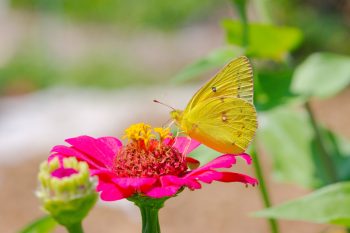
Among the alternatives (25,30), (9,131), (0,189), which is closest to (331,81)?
(0,189)

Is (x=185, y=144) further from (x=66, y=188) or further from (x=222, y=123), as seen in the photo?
(x=66, y=188)

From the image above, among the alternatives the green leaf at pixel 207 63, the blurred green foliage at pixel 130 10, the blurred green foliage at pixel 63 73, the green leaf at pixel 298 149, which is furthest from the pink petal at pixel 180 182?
the blurred green foliage at pixel 130 10

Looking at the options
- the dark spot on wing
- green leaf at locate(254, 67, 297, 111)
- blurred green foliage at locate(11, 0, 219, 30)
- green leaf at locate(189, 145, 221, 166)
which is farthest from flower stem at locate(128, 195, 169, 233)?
blurred green foliage at locate(11, 0, 219, 30)

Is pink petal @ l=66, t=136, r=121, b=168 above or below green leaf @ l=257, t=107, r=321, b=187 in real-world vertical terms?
below

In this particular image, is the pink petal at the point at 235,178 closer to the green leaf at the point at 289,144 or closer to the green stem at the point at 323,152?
the green stem at the point at 323,152

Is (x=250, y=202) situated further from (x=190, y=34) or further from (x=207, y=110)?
(x=190, y=34)

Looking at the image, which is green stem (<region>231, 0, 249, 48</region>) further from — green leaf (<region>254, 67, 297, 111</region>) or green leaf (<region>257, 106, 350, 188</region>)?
green leaf (<region>257, 106, 350, 188</region>)
